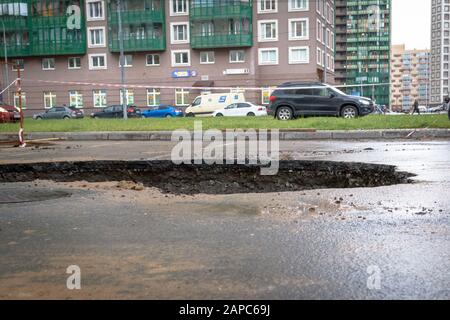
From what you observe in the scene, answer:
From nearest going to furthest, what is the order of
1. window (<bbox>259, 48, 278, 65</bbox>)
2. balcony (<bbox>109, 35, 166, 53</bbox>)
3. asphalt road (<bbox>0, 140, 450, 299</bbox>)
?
asphalt road (<bbox>0, 140, 450, 299</bbox>)
balcony (<bbox>109, 35, 166, 53</bbox>)
window (<bbox>259, 48, 278, 65</bbox>)

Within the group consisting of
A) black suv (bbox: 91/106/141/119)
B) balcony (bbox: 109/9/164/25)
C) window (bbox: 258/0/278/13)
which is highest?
window (bbox: 258/0/278/13)

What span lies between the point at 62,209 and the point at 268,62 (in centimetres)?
5240

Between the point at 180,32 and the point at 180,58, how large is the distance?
299 cm

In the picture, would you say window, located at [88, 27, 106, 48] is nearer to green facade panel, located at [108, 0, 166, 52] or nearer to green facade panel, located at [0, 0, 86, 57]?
green facade panel, located at [0, 0, 86, 57]

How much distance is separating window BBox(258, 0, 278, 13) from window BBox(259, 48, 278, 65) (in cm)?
440

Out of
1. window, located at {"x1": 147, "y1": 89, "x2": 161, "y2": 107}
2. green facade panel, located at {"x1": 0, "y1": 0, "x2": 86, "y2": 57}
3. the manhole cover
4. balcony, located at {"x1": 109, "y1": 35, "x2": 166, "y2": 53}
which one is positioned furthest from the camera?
green facade panel, located at {"x1": 0, "y1": 0, "x2": 86, "y2": 57}

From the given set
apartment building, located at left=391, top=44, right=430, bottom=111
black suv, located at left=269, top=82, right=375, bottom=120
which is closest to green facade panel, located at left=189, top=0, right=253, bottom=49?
black suv, located at left=269, top=82, right=375, bottom=120

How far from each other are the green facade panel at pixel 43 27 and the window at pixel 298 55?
23.7 m

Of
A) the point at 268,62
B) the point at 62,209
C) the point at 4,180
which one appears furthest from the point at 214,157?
the point at 268,62

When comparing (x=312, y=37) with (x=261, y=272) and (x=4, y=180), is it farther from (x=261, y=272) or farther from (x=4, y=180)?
(x=261, y=272)

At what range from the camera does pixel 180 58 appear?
56.2 meters

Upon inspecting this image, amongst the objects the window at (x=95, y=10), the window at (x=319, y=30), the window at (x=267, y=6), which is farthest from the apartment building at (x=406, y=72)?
the window at (x=95, y=10)

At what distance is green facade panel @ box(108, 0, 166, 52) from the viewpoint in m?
55.8

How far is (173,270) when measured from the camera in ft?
10.7
